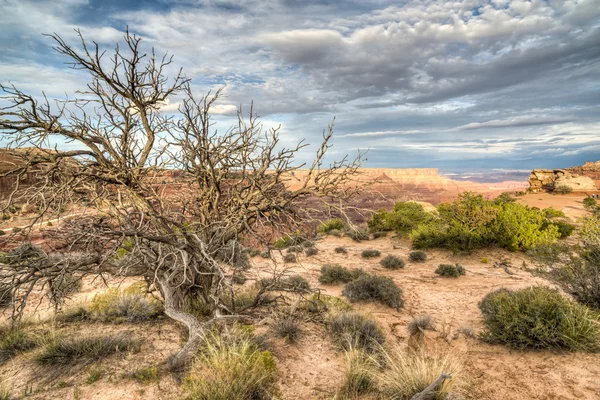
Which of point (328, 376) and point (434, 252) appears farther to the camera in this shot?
point (434, 252)

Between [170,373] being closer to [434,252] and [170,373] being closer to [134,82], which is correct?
[134,82]

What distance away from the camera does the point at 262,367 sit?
3793mm

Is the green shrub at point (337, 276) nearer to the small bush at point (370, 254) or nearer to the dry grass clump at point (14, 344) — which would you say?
the small bush at point (370, 254)

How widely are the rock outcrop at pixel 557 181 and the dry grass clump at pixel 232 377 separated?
4441cm

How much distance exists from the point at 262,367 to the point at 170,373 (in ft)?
4.00

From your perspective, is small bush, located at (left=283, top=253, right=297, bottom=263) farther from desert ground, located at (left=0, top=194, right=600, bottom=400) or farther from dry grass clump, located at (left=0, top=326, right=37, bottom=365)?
dry grass clump, located at (left=0, top=326, right=37, bottom=365)

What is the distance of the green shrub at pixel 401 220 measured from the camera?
17.5 meters

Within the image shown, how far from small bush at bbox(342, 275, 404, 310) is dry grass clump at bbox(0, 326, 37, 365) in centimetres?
674

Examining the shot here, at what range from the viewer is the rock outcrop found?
34656mm

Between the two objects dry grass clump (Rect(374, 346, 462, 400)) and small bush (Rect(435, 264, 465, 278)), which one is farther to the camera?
small bush (Rect(435, 264, 465, 278))

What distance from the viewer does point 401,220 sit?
58.6ft

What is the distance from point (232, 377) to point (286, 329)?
1.95 m

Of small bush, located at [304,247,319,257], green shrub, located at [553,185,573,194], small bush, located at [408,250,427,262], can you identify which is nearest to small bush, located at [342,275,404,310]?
small bush, located at [408,250,427,262]

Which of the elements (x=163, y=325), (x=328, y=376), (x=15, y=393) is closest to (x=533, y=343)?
(x=328, y=376)
